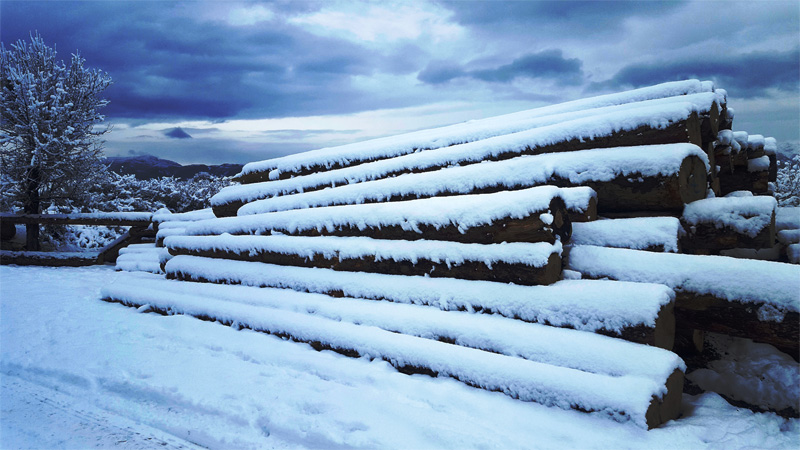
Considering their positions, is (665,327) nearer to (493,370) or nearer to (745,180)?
(493,370)

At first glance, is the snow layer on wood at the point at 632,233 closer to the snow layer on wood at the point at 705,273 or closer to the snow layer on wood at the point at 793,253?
the snow layer on wood at the point at 705,273

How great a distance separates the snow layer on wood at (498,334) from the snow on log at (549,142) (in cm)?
181

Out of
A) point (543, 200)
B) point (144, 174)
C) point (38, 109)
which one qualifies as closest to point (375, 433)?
point (543, 200)

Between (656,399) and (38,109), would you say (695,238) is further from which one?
(38,109)

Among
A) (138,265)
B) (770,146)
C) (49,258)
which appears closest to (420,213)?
(770,146)

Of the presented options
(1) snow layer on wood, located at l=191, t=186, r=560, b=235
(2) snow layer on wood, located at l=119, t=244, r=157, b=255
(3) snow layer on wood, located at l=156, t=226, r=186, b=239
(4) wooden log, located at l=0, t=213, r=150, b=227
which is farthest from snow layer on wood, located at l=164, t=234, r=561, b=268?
(4) wooden log, located at l=0, t=213, r=150, b=227

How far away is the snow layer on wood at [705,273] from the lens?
6.75 ft

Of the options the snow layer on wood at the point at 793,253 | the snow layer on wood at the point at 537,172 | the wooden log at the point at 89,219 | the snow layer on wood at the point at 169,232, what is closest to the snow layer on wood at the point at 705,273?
the snow layer on wood at the point at 537,172

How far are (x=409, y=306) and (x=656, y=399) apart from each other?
1.64m

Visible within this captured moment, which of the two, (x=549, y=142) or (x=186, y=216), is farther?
(x=186, y=216)

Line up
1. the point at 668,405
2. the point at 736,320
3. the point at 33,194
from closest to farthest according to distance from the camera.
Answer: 1. the point at 668,405
2. the point at 736,320
3. the point at 33,194

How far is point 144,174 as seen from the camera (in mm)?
20984

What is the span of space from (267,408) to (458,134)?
146 inches

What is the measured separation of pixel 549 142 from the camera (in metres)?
3.69
